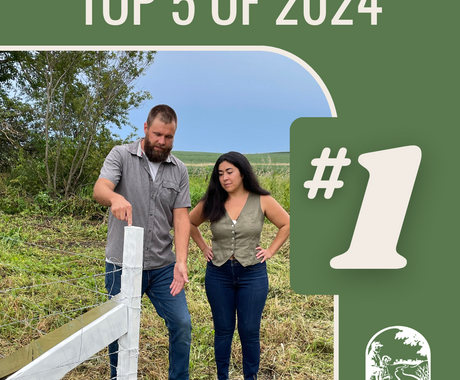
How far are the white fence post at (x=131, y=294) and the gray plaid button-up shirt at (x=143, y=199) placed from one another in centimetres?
53

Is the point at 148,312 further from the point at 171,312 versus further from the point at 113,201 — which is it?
the point at 113,201

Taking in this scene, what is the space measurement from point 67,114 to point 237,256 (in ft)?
23.1

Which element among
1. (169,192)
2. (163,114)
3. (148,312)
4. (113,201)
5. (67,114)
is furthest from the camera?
(67,114)

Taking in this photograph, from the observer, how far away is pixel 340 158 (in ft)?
7.29

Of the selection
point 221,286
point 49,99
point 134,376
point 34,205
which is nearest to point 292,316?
point 221,286

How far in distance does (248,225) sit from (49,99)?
6.95 metres

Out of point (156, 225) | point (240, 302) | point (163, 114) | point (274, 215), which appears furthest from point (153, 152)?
point (240, 302)

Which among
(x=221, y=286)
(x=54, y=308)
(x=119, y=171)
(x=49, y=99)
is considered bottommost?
(x=54, y=308)

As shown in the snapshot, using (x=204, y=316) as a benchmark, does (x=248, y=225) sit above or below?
above

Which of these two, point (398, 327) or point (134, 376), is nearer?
point (134, 376)

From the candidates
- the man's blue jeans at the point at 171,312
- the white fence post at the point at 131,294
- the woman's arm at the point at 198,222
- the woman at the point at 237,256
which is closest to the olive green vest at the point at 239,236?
the woman at the point at 237,256

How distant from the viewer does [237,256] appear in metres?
2.46

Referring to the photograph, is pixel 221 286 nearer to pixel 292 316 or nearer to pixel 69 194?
pixel 292 316

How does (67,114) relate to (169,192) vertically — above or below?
above
